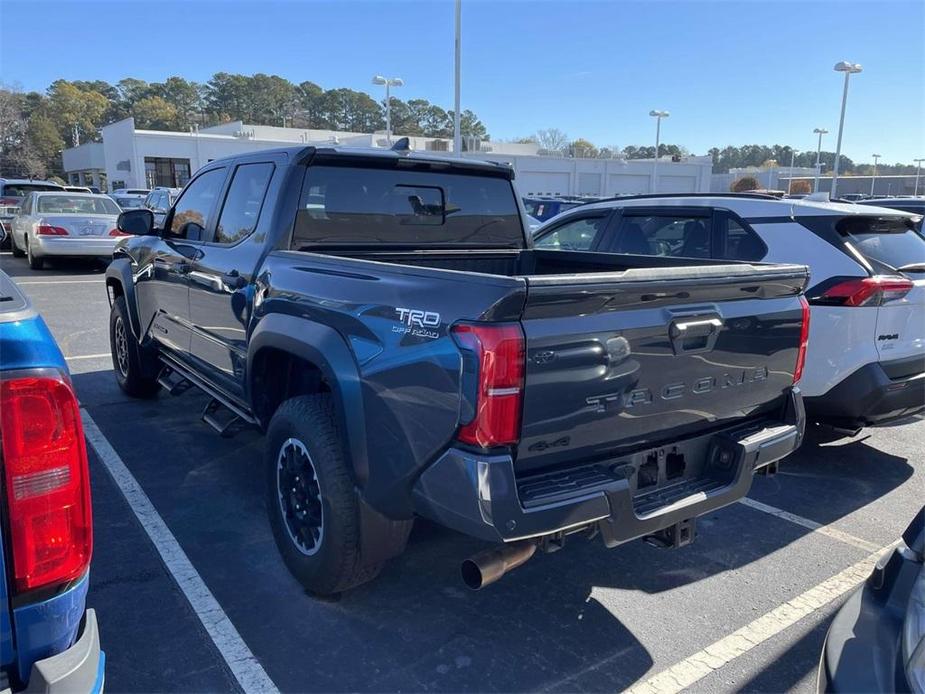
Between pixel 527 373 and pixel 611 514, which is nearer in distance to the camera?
pixel 527 373

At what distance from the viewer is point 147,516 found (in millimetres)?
3879

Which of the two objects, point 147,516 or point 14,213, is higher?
point 14,213

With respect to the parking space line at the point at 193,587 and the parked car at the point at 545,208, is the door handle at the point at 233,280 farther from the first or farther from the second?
the parked car at the point at 545,208

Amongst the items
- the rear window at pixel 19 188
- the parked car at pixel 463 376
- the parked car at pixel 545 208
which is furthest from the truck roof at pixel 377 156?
the rear window at pixel 19 188

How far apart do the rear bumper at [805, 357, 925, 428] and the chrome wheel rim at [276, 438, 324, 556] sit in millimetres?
3376

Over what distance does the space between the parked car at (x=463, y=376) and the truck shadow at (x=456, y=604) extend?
0.25m

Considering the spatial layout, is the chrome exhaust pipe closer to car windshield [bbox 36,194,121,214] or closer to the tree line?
car windshield [bbox 36,194,121,214]

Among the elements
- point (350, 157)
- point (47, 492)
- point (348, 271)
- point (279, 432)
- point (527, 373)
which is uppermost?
point (350, 157)

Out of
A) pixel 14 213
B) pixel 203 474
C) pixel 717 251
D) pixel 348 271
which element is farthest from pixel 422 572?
pixel 14 213

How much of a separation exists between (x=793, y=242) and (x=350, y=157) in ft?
10.1

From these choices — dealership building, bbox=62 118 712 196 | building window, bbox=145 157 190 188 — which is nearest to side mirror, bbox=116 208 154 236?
dealership building, bbox=62 118 712 196

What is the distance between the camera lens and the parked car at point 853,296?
4.36 m

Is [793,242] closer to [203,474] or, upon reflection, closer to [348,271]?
[348,271]

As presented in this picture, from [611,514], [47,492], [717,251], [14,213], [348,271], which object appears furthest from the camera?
[14,213]
